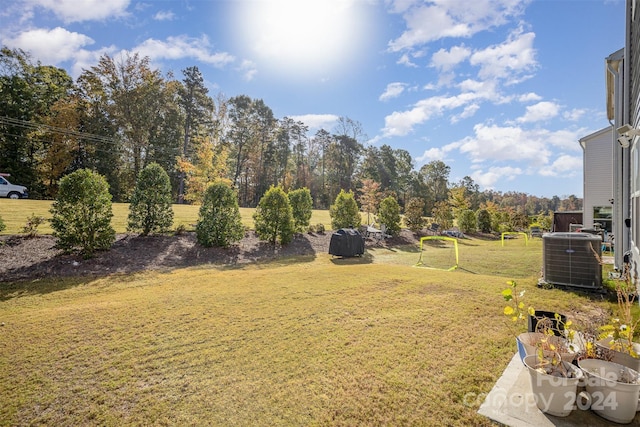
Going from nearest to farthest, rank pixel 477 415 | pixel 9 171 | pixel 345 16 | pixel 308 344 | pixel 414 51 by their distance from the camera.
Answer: pixel 477 415 < pixel 308 344 < pixel 345 16 < pixel 414 51 < pixel 9 171

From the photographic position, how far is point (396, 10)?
812cm

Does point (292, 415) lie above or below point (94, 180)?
below

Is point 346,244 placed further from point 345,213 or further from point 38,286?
point 38,286

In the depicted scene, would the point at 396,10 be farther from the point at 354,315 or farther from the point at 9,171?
the point at 9,171

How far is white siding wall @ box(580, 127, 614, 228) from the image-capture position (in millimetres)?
12719

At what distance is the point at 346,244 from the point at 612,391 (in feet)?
31.6

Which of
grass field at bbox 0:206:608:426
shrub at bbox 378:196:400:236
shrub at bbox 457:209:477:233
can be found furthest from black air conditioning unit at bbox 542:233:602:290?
shrub at bbox 457:209:477:233

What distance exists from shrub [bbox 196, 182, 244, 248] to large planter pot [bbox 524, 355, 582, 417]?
1079 centimetres

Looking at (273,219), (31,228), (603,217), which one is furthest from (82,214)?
(603,217)

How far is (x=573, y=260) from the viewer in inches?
221

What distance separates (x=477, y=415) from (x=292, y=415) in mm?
1536

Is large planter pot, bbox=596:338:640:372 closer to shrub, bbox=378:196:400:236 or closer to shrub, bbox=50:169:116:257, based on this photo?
shrub, bbox=50:169:116:257

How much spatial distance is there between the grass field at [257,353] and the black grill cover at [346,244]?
5.30 meters

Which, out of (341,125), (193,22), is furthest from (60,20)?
(341,125)
